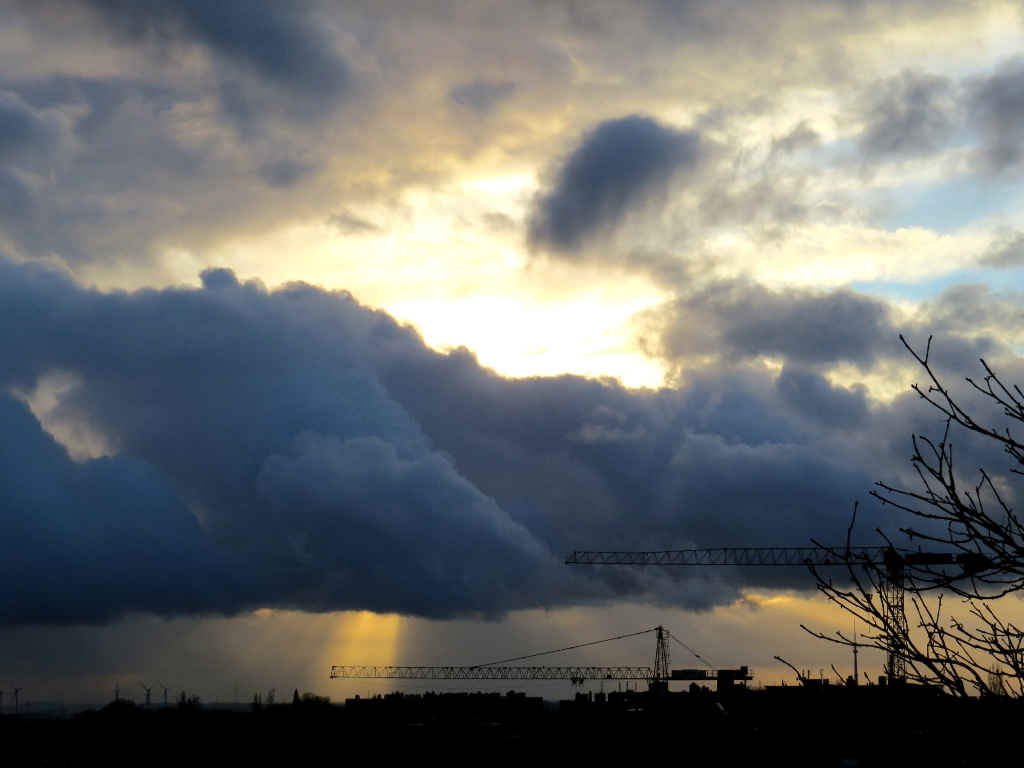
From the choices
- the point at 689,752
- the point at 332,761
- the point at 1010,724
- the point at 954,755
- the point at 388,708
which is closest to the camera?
the point at 1010,724

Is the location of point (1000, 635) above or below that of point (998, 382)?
below

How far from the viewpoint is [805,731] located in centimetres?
9394

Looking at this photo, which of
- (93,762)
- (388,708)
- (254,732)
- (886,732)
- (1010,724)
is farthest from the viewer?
(388,708)

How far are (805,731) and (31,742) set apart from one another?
7342 cm

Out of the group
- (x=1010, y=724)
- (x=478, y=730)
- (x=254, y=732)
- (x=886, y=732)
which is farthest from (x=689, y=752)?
(x=1010, y=724)

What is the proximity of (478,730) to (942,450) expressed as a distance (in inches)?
3590

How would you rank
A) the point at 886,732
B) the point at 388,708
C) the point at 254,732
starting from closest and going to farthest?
the point at 886,732, the point at 254,732, the point at 388,708

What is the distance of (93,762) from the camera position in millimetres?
92062

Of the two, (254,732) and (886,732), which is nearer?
(886,732)

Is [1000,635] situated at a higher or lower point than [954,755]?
higher

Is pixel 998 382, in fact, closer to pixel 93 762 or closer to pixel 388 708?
pixel 93 762

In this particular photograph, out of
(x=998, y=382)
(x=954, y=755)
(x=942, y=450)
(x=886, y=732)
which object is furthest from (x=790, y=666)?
(x=886, y=732)

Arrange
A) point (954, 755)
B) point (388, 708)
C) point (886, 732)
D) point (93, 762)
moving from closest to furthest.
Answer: point (954, 755)
point (886, 732)
point (93, 762)
point (388, 708)

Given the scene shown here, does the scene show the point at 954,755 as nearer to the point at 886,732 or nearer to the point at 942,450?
the point at 942,450
